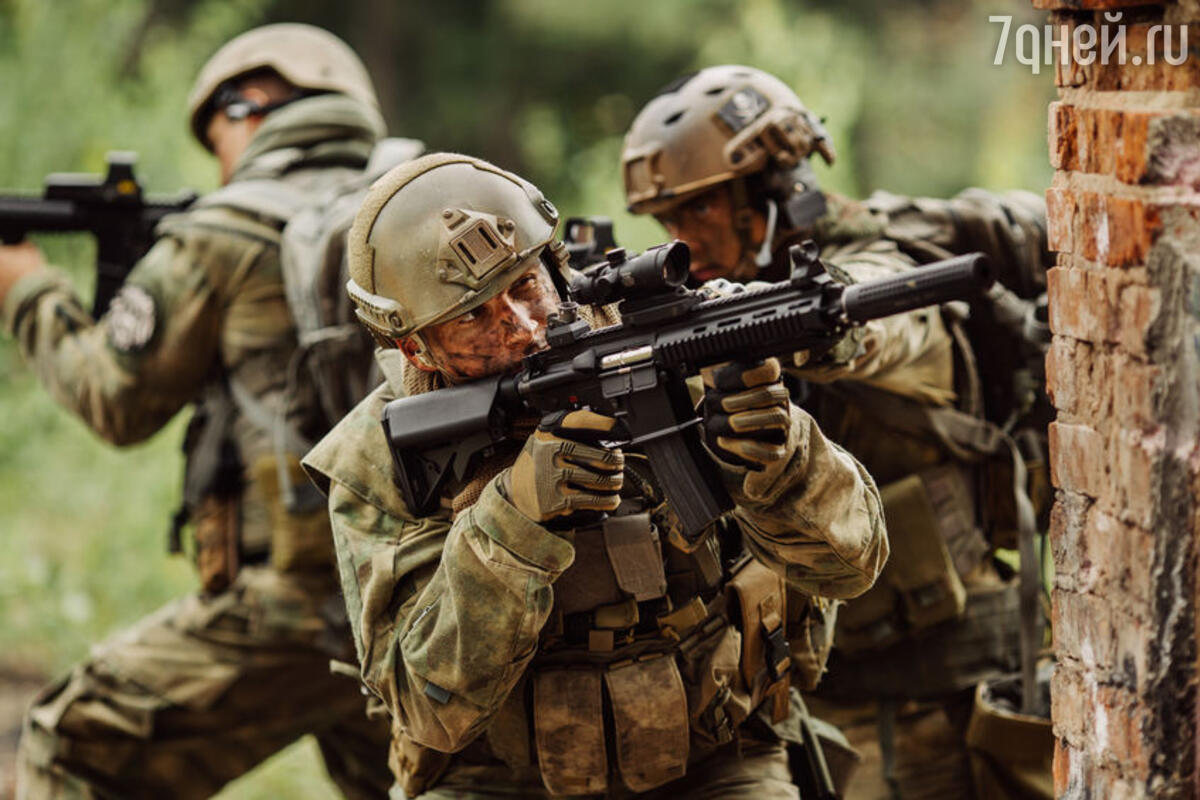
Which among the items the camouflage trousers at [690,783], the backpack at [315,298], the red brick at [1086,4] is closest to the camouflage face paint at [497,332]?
the camouflage trousers at [690,783]

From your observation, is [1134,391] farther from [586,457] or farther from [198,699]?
[198,699]

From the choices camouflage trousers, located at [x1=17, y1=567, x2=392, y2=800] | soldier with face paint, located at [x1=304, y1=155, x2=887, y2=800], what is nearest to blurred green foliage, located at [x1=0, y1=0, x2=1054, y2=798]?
camouflage trousers, located at [x1=17, y1=567, x2=392, y2=800]

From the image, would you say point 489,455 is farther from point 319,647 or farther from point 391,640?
point 319,647

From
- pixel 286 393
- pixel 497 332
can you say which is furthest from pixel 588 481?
pixel 286 393

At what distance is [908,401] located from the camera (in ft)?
14.9

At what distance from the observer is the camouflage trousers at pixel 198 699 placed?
549 centimetres

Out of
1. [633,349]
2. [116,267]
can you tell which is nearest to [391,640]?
[633,349]

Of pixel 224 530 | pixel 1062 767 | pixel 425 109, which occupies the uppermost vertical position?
pixel 1062 767

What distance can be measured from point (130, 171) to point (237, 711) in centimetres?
206

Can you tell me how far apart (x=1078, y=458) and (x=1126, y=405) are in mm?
190

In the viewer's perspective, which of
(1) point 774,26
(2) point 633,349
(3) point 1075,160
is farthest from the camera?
(1) point 774,26

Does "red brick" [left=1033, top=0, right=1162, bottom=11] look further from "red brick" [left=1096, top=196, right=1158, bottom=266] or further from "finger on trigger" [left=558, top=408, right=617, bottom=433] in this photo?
"finger on trigger" [left=558, top=408, right=617, bottom=433]

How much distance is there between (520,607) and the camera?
10.2 ft

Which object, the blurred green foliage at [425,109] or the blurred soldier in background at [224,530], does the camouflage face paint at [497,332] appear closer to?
the blurred soldier in background at [224,530]
